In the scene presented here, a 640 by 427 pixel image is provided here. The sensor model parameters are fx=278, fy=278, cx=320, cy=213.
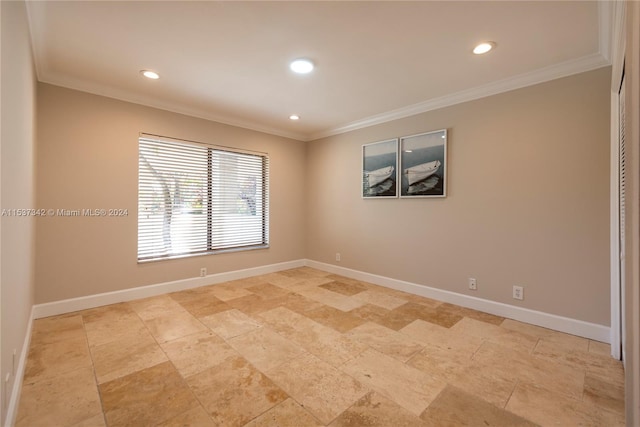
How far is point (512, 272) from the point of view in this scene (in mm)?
3037

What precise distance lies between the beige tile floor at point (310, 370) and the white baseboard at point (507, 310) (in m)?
0.10

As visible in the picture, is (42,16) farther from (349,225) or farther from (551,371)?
(551,371)

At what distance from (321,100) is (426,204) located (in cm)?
195

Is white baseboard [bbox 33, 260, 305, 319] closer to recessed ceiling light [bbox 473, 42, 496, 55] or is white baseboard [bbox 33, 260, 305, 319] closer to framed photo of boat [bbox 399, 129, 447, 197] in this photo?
framed photo of boat [bbox 399, 129, 447, 197]

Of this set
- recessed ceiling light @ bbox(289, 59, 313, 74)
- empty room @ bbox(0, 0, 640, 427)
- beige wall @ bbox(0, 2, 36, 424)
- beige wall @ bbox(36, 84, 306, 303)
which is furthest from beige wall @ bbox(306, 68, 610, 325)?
beige wall @ bbox(0, 2, 36, 424)

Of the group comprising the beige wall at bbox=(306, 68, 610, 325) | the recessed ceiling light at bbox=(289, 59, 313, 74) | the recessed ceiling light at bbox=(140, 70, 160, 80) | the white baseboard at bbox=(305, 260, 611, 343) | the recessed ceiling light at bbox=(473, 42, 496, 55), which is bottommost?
the white baseboard at bbox=(305, 260, 611, 343)

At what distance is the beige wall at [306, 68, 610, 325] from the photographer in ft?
8.45

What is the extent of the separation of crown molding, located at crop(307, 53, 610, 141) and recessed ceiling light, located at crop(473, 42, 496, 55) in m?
0.75

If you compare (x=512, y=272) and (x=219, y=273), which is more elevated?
(x=512, y=272)

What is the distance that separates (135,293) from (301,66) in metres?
3.37

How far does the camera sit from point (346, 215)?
4.78 m

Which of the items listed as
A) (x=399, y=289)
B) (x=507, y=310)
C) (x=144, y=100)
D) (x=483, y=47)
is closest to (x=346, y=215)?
(x=399, y=289)

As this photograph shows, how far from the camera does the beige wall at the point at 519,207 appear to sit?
2576mm

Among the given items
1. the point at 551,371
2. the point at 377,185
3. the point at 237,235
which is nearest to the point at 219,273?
the point at 237,235
